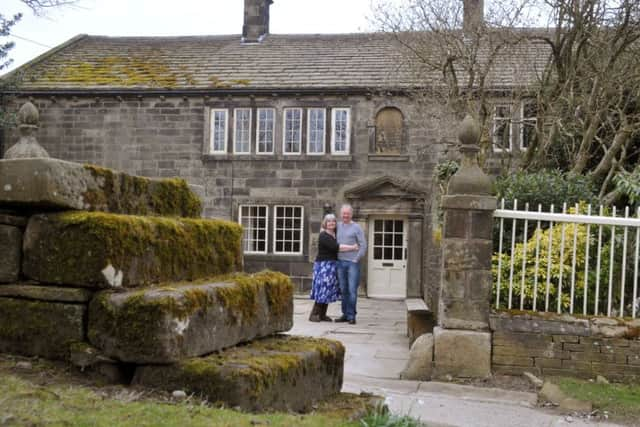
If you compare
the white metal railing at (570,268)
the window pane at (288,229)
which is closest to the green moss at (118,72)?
the window pane at (288,229)

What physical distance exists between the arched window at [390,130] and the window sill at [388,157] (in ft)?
0.48

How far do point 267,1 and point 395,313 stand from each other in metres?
13.3

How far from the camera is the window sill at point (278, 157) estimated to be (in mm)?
20141

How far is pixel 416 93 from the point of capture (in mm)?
15336

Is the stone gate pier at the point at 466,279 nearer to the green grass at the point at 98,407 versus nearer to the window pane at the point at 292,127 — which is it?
the green grass at the point at 98,407

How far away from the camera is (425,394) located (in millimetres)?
6766

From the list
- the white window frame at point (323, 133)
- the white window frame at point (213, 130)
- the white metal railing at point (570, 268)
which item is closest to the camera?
the white metal railing at point (570, 268)

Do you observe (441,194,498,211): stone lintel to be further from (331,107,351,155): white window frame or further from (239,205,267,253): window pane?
(239,205,267,253): window pane

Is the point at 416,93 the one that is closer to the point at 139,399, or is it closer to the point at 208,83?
the point at 208,83

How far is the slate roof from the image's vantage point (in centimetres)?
2056

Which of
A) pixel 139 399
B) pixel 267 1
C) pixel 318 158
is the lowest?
pixel 139 399

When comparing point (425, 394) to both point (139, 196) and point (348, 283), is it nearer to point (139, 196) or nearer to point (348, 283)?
point (139, 196)

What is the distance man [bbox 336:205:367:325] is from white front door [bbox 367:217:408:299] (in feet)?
27.5

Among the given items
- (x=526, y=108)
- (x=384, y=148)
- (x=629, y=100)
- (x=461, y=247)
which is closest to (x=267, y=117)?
(x=384, y=148)
